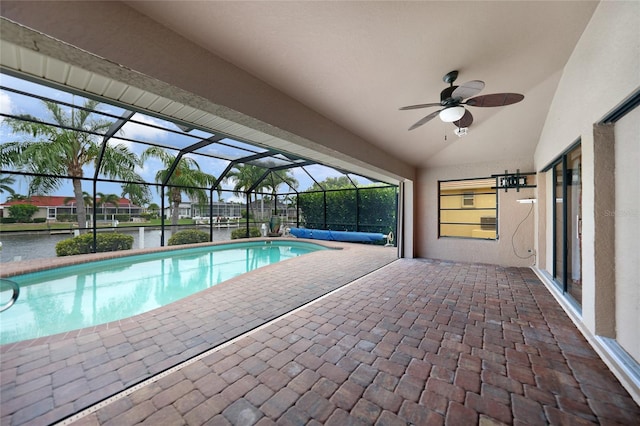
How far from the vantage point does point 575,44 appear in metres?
2.79

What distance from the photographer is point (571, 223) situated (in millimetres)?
3469

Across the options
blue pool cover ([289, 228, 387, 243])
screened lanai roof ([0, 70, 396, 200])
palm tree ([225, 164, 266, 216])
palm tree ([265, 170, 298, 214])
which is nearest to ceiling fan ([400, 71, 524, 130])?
screened lanai roof ([0, 70, 396, 200])

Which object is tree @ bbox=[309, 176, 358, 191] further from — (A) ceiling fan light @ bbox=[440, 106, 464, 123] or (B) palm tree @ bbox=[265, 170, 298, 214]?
(A) ceiling fan light @ bbox=[440, 106, 464, 123]

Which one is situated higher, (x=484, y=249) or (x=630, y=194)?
(x=630, y=194)

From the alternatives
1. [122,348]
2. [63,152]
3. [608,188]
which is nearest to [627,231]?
[608,188]

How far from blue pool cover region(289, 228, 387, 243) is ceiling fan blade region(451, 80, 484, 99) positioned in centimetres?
700

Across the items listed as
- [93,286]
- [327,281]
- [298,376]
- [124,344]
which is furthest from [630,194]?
[93,286]

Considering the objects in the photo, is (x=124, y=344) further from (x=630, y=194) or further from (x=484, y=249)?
(x=484, y=249)

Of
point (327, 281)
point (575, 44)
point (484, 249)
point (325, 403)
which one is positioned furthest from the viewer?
point (484, 249)

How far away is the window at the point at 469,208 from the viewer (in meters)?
6.54

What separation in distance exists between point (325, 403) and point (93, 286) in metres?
6.14

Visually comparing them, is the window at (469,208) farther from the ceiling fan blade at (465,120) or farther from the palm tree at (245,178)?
the palm tree at (245,178)

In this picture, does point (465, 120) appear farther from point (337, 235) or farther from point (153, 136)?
point (337, 235)

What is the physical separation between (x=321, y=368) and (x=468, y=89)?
304cm
